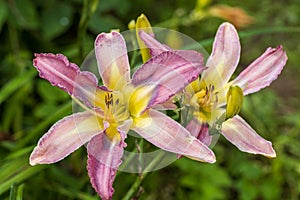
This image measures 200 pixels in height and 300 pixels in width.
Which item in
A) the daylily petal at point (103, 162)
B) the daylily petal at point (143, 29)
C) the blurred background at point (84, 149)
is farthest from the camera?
the blurred background at point (84, 149)

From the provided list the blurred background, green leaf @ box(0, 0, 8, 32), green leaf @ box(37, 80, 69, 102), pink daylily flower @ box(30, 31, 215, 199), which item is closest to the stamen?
pink daylily flower @ box(30, 31, 215, 199)

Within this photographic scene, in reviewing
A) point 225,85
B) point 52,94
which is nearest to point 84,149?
point 52,94

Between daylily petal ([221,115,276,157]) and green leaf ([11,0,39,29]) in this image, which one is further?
green leaf ([11,0,39,29])

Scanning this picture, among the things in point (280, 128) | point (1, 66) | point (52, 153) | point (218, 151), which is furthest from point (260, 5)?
point (52, 153)

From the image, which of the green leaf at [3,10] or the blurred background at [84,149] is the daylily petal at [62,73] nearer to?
the blurred background at [84,149]

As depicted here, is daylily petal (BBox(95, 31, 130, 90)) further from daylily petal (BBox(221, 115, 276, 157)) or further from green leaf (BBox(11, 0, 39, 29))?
green leaf (BBox(11, 0, 39, 29))

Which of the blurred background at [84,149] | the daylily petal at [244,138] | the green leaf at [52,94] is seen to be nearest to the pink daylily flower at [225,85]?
the daylily petal at [244,138]
